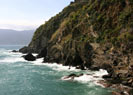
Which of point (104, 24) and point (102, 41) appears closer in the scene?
point (102, 41)

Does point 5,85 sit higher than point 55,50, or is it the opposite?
point 55,50

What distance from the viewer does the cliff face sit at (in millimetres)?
48125

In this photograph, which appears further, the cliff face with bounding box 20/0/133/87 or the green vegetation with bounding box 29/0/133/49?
the green vegetation with bounding box 29/0/133/49

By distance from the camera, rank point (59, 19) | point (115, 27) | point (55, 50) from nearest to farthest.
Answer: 1. point (115, 27)
2. point (55, 50)
3. point (59, 19)

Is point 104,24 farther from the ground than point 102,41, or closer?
farther from the ground

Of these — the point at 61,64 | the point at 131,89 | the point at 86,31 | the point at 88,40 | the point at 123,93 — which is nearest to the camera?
the point at 123,93

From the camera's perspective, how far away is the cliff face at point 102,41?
48.1 m

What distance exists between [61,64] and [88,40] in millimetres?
17881

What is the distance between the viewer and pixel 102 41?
190ft

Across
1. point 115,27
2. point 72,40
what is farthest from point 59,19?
point 115,27

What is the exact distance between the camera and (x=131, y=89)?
38.6 metres

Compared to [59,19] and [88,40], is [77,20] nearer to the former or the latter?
[88,40]

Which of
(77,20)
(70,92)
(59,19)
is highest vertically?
(59,19)

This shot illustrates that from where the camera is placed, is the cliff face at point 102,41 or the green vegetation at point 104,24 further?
the green vegetation at point 104,24
